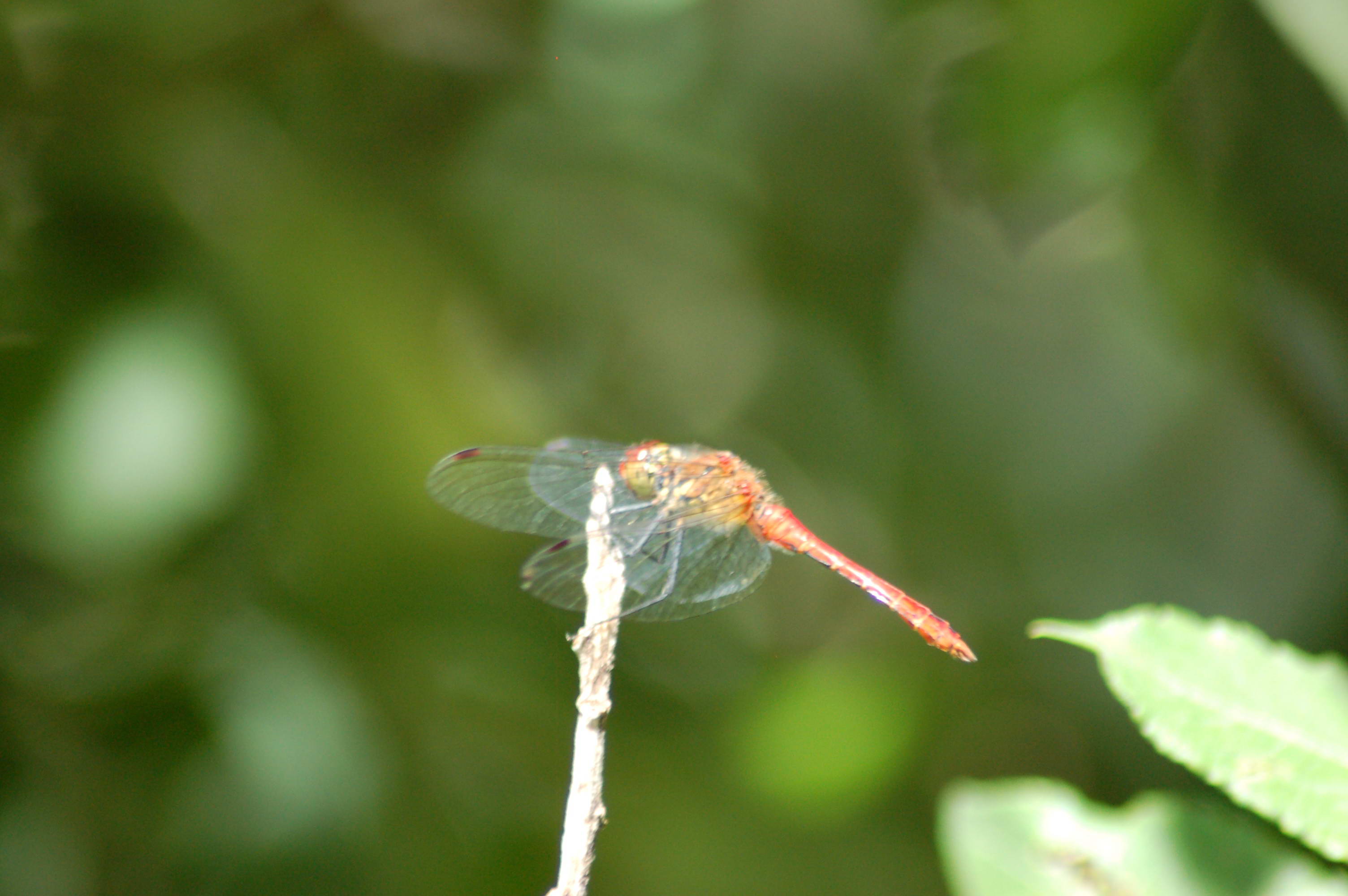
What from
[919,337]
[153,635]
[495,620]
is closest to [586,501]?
[495,620]

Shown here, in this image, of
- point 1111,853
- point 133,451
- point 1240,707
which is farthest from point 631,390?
point 1240,707

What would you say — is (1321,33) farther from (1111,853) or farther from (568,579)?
(568,579)

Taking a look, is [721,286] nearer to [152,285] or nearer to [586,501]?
[586,501]

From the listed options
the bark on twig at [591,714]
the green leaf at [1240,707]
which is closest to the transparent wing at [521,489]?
the bark on twig at [591,714]

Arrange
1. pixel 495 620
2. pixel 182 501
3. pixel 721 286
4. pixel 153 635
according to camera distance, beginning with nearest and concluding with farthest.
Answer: pixel 182 501 < pixel 153 635 < pixel 495 620 < pixel 721 286

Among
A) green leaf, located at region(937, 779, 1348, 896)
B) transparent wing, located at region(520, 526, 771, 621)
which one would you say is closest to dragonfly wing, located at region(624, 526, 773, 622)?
transparent wing, located at region(520, 526, 771, 621)

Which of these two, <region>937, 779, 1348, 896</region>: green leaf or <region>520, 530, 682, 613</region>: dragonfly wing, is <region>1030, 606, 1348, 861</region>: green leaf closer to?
<region>937, 779, 1348, 896</region>: green leaf
